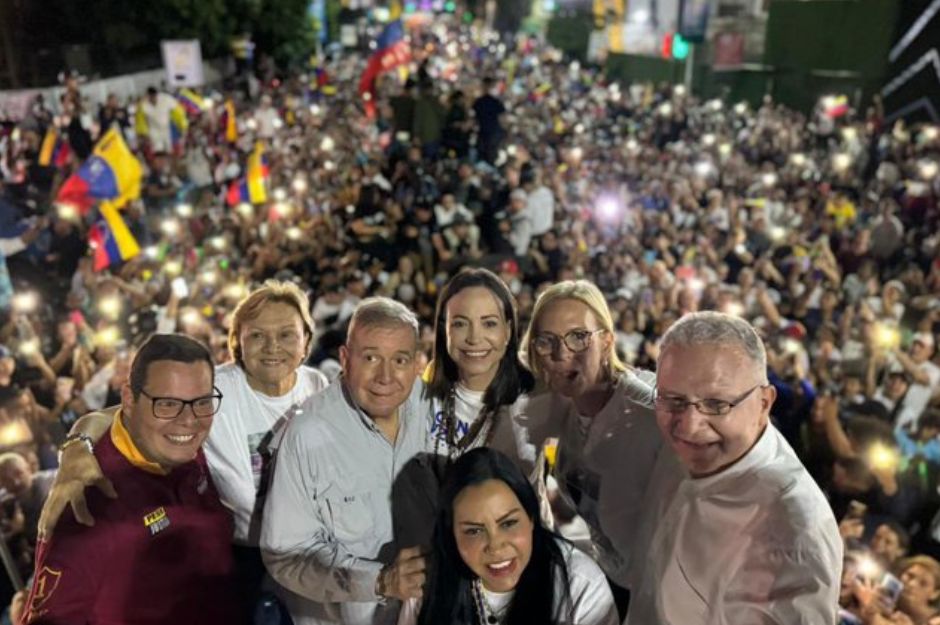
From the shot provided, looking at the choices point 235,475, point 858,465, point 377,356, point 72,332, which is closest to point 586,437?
point 377,356

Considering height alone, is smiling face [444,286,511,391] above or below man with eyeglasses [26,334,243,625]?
above

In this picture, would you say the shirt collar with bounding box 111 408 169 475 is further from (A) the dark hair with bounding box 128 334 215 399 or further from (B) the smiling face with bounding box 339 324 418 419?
(B) the smiling face with bounding box 339 324 418 419

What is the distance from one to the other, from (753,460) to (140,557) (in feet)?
6.65

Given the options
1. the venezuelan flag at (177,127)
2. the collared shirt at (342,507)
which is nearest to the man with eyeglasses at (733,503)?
the collared shirt at (342,507)

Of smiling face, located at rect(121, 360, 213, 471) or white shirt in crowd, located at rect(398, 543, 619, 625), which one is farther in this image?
smiling face, located at rect(121, 360, 213, 471)

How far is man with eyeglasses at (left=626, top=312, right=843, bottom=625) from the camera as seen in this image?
2.06 m

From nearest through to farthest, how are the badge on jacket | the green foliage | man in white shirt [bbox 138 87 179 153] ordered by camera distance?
1. the badge on jacket
2. man in white shirt [bbox 138 87 179 153]
3. the green foliage

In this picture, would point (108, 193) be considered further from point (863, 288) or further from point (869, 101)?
point (869, 101)

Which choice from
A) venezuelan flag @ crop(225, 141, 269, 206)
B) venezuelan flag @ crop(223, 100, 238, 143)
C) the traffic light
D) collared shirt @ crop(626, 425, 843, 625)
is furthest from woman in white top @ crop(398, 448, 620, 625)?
the traffic light

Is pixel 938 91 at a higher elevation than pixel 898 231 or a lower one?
higher

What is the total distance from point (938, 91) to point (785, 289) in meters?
14.7

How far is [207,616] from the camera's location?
8.97 ft

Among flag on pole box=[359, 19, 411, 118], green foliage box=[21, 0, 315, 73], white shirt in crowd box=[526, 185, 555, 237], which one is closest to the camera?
white shirt in crowd box=[526, 185, 555, 237]

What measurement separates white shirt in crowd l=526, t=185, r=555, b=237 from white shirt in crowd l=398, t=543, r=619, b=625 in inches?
361
